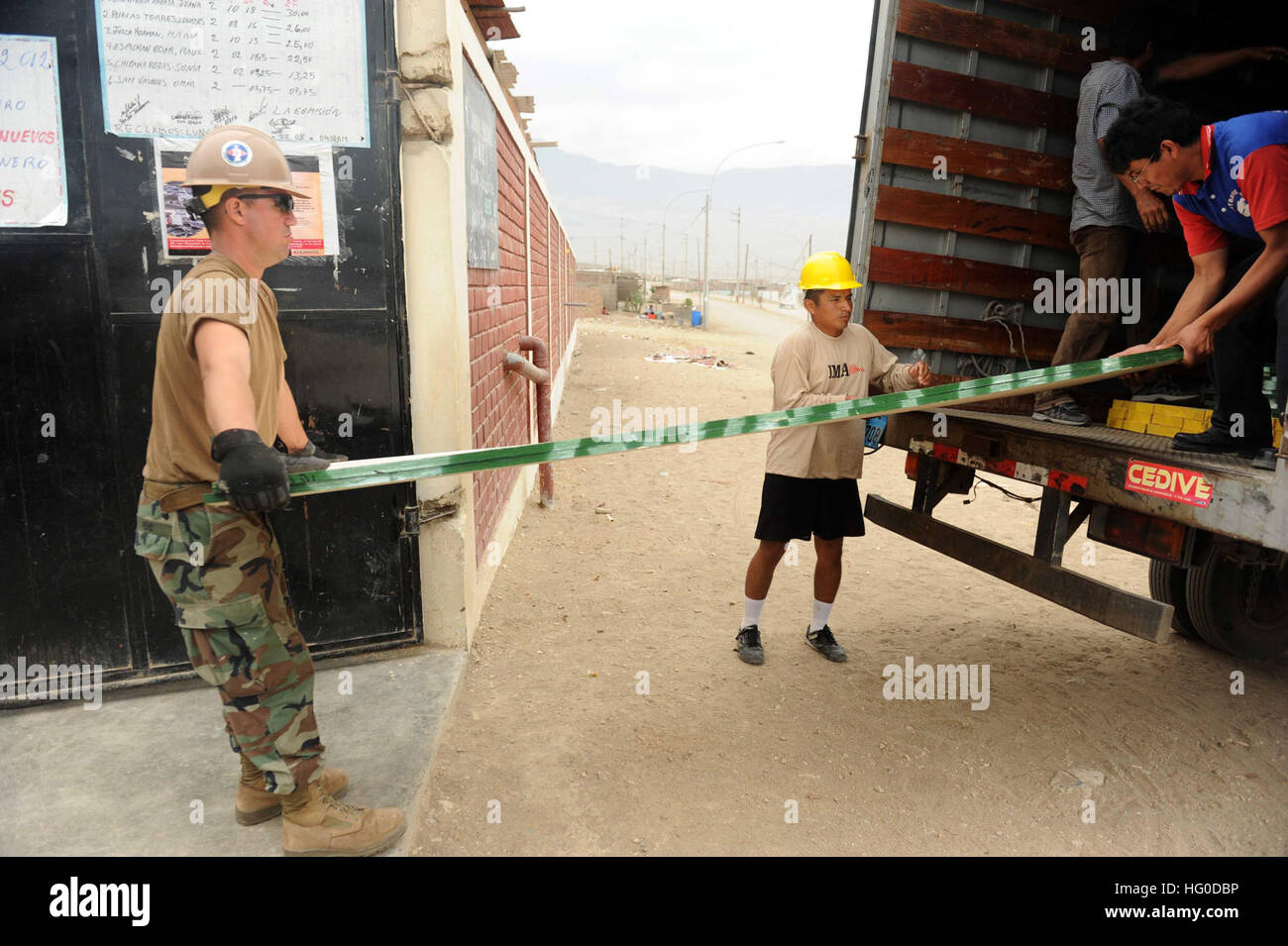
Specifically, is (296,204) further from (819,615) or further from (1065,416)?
(1065,416)

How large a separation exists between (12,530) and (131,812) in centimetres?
129

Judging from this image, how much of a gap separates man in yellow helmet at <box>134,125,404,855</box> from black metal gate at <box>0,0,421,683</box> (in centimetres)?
107

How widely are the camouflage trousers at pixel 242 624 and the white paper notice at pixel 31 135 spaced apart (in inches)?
61.7

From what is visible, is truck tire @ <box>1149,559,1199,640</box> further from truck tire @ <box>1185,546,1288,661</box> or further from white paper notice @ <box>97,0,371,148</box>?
white paper notice @ <box>97,0,371,148</box>

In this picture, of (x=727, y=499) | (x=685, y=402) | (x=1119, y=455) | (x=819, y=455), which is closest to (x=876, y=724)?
(x=819, y=455)

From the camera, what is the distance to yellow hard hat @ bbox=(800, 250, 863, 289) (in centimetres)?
353

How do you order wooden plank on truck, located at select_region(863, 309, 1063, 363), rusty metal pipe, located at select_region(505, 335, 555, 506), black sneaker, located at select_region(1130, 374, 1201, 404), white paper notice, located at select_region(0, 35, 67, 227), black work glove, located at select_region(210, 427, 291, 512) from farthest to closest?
1. rusty metal pipe, located at select_region(505, 335, 555, 506)
2. wooden plank on truck, located at select_region(863, 309, 1063, 363)
3. black sneaker, located at select_region(1130, 374, 1201, 404)
4. white paper notice, located at select_region(0, 35, 67, 227)
5. black work glove, located at select_region(210, 427, 291, 512)

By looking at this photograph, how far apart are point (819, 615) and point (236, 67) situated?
355 centimetres

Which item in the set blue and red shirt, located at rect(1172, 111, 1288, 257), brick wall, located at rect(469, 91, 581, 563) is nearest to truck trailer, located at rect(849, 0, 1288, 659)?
blue and red shirt, located at rect(1172, 111, 1288, 257)

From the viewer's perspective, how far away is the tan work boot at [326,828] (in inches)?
93.5

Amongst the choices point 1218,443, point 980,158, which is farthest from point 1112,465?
point 980,158

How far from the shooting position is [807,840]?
2672 mm

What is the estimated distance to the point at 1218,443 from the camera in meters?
2.70
